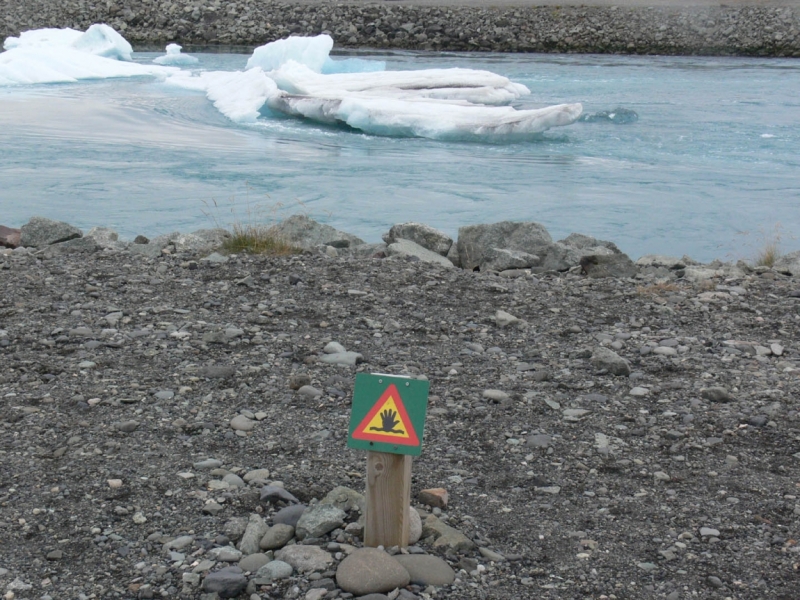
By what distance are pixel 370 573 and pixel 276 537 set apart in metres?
0.38

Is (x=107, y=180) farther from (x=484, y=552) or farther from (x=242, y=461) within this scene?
(x=484, y=552)

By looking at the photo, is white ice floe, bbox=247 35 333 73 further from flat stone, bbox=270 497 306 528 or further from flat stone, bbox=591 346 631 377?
flat stone, bbox=270 497 306 528

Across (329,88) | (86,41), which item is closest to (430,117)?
(329,88)

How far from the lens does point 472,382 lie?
3.70 m

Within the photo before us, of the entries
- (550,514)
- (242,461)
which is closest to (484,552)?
(550,514)

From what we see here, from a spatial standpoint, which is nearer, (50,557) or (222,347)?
(50,557)

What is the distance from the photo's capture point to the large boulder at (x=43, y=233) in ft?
21.2

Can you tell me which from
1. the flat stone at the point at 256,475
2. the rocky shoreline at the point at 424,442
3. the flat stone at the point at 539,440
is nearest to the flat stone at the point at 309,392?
the rocky shoreline at the point at 424,442

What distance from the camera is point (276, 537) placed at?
248cm

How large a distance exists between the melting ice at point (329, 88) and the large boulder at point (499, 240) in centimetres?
662

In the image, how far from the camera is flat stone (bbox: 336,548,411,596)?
7.30 ft

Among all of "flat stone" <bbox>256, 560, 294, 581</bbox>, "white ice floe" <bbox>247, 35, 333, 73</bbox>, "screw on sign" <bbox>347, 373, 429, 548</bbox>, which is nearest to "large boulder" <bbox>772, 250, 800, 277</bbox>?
"screw on sign" <bbox>347, 373, 429, 548</bbox>

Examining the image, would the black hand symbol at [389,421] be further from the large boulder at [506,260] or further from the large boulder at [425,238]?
the large boulder at [425,238]

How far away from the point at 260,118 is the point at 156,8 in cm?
2359
